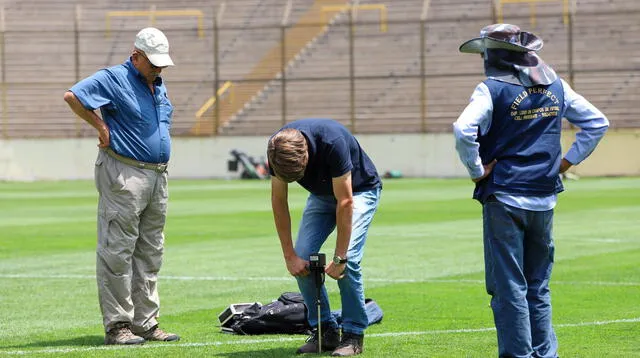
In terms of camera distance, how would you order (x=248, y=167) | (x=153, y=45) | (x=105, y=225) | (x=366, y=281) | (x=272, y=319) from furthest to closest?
(x=248, y=167)
(x=366, y=281)
(x=272, y=319)
(x=105, y=225)
(x=153, y=45)

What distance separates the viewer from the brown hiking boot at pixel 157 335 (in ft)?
32.0

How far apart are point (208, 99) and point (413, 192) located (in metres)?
17.3

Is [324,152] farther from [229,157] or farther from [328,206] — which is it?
[229,157]

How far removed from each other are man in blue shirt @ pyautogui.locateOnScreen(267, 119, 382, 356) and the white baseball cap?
57.4 inches

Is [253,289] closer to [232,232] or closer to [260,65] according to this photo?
[232,232]

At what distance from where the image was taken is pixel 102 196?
973 cm

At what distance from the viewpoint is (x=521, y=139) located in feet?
25.1

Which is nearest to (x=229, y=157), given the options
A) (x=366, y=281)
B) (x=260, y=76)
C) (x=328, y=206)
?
(x=260, y=76)

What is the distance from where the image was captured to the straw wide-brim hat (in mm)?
7625

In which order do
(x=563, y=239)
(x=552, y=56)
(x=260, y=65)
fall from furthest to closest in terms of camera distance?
(x=260, y=65), (x=552, y=56), (x=563, y=239)

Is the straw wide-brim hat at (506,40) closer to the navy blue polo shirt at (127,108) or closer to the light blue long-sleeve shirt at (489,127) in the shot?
the light blue long-sleeve shirt at (489,127)

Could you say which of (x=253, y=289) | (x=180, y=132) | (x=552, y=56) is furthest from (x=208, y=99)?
(x=253, y=289)

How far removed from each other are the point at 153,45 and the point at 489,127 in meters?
2.97

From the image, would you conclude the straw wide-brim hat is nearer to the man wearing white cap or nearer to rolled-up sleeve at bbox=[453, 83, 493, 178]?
rolled-up sleeve at bbox=[453, 83, 493, 178]
